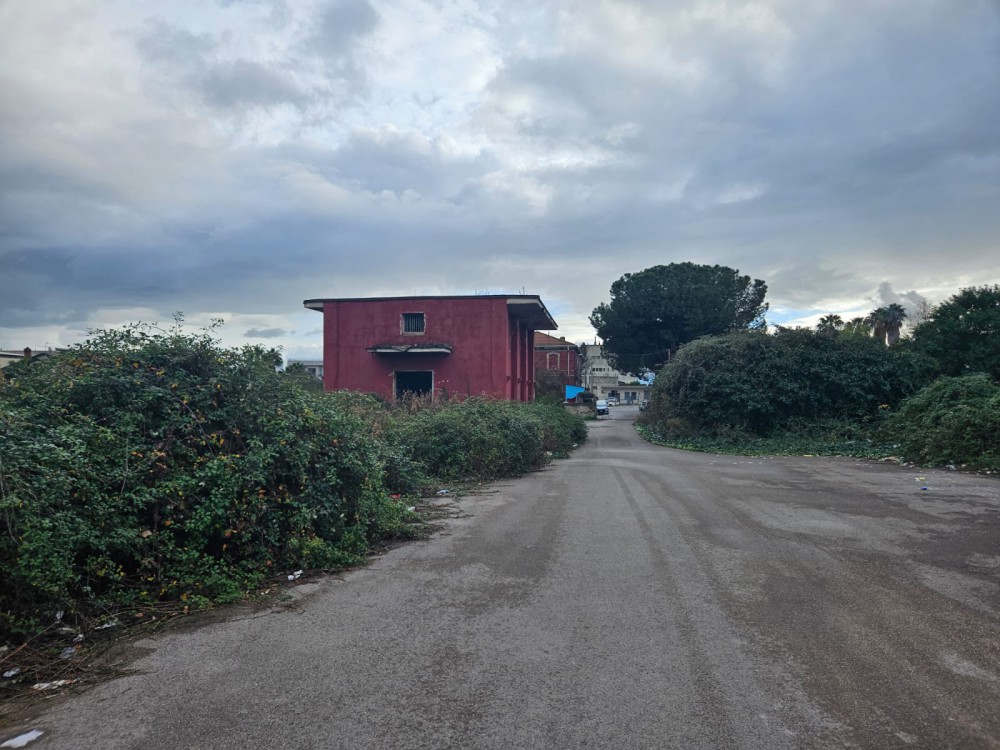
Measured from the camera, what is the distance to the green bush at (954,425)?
47.9 feet

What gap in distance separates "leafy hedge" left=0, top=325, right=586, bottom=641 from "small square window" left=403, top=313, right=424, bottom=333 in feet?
69.7

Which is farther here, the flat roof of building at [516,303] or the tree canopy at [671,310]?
the tree canopy at [671,310]

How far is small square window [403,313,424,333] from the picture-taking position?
29.5 metres

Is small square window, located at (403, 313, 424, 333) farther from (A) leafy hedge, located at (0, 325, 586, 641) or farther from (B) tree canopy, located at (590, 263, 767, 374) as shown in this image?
(B) tree canopy, located at (590, 263, 767, 374)

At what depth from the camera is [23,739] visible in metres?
3.50

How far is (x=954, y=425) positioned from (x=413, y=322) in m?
20.3

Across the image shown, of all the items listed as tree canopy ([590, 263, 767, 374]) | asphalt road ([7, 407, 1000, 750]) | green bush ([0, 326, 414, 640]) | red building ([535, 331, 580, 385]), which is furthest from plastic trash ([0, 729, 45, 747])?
red building ([535, 331, 580, 385])

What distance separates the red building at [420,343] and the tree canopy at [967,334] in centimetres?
1535

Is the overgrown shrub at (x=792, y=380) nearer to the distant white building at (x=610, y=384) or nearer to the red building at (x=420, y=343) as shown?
the red building at (x=420, y=343)

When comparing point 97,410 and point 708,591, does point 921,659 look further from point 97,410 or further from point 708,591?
point 97,410

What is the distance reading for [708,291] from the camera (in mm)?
46469

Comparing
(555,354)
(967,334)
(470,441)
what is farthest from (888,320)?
(470,441)

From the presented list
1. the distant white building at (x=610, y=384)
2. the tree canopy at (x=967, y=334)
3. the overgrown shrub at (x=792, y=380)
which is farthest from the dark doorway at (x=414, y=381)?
the distant white building at (x=610, y=384)

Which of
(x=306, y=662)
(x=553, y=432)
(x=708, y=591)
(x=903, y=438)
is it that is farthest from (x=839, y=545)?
(x=553, y=432)
